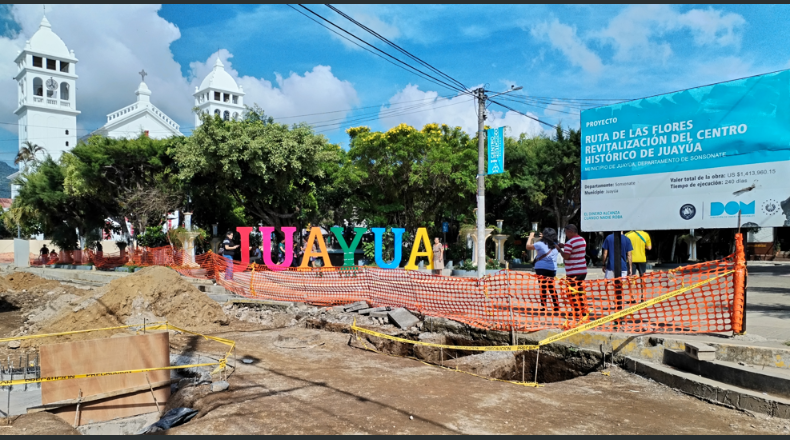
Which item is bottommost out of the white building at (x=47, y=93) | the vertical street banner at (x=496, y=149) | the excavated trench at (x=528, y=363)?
the excavated trench at (x=528, y=363)

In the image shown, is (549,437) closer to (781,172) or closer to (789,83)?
(781,172)

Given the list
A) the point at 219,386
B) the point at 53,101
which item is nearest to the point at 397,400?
the point at 219,386

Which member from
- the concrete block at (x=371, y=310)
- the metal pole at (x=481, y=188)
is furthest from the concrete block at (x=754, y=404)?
the metal pole at (x=481, y=188)

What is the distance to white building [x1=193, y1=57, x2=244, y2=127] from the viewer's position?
75.4 metres

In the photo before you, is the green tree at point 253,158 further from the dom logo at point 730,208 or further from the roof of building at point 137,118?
the roof of building at point 137,118

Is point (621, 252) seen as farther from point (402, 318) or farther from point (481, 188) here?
point (481, 188)

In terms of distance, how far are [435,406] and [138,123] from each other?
57.7m

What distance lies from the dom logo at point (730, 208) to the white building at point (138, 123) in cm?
5280

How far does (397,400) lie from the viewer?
5.17m

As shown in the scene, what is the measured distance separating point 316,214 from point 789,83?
80.3ft

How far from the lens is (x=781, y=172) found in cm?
700

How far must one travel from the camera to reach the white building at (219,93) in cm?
7538

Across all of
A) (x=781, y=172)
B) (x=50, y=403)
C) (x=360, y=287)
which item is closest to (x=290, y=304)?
(x=360, y=287)

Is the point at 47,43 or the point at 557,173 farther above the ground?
the point at 47,43
